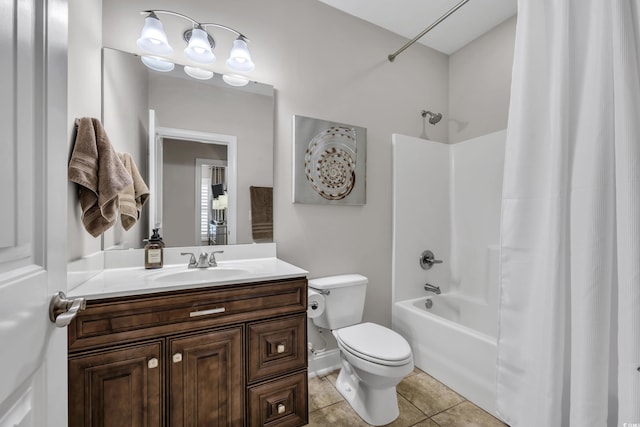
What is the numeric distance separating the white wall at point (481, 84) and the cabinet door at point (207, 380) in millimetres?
2493

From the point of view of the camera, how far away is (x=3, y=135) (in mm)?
428

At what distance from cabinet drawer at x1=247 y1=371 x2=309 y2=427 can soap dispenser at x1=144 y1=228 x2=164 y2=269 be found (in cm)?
85

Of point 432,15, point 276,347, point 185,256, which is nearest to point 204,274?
point 185,256

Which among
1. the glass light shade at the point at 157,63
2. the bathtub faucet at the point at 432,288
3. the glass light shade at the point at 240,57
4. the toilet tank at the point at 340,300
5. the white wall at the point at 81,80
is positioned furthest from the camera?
the bathtub faucet at the point at 432,288

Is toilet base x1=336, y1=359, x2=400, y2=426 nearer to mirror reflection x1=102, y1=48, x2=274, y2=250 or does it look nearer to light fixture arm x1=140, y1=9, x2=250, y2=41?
mirror reflection x1=102, y1=48, x2=274, y2=250

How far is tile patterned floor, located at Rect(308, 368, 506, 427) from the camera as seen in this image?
151cm

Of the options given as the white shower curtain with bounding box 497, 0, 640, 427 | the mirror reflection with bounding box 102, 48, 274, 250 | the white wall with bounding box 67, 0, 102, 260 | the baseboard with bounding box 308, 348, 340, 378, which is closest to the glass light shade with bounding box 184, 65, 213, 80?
the mirror reflection with bounding box 102, 48, 274, 250

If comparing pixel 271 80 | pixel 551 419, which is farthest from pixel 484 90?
pixel 551 419

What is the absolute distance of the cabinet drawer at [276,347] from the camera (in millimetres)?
1305

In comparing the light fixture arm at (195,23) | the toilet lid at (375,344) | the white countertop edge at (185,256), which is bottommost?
the toilet lid at (375,344)

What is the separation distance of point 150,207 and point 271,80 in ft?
3.71

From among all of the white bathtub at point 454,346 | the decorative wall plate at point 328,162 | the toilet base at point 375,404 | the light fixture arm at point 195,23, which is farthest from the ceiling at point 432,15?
the toilet base at point 375,404

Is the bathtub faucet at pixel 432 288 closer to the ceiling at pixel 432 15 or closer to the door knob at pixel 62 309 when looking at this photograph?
the ceiling at pixel 432 15

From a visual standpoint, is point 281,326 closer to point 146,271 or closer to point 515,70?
point 146,271
